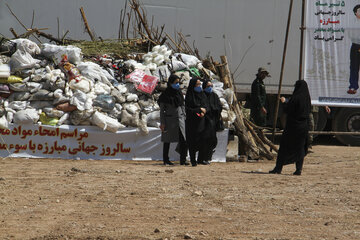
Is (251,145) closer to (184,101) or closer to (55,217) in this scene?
(184,101)

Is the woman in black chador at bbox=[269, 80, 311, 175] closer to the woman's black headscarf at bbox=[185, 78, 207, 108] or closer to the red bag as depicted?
the woman's black headscarf at bbox=[185, 78, 207, 108]

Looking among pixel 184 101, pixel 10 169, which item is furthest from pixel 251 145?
pixel 10 169

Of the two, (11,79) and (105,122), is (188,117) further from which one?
(11,79)

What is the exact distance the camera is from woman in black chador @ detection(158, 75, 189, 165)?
1027cm

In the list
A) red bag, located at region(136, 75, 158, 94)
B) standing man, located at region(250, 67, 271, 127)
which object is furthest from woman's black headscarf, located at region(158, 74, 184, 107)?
standing man, located at region(250, 67, 271, 127)

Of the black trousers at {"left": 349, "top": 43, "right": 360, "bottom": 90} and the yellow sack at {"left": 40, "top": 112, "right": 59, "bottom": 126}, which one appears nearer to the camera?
the yellow sack at {"left": 40, "top": 112, "right": 59, "bottom": 126}

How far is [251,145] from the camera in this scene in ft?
37.2

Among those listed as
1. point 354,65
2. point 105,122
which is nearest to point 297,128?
point 354,65

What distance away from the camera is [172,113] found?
10297 millimetres

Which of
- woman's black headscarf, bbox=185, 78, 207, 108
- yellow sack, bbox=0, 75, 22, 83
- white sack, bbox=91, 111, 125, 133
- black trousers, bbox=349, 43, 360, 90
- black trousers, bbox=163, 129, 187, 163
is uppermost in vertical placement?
black trousers, bbox=349, 43, 360, 90

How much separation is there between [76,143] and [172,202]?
437 centimetres

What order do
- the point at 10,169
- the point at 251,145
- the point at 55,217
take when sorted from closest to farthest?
the point at 55,217, the point at 10,169, the point at 251,145

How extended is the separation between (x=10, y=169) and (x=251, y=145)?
4.18m

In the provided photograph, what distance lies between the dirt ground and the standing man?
8.11 feet
